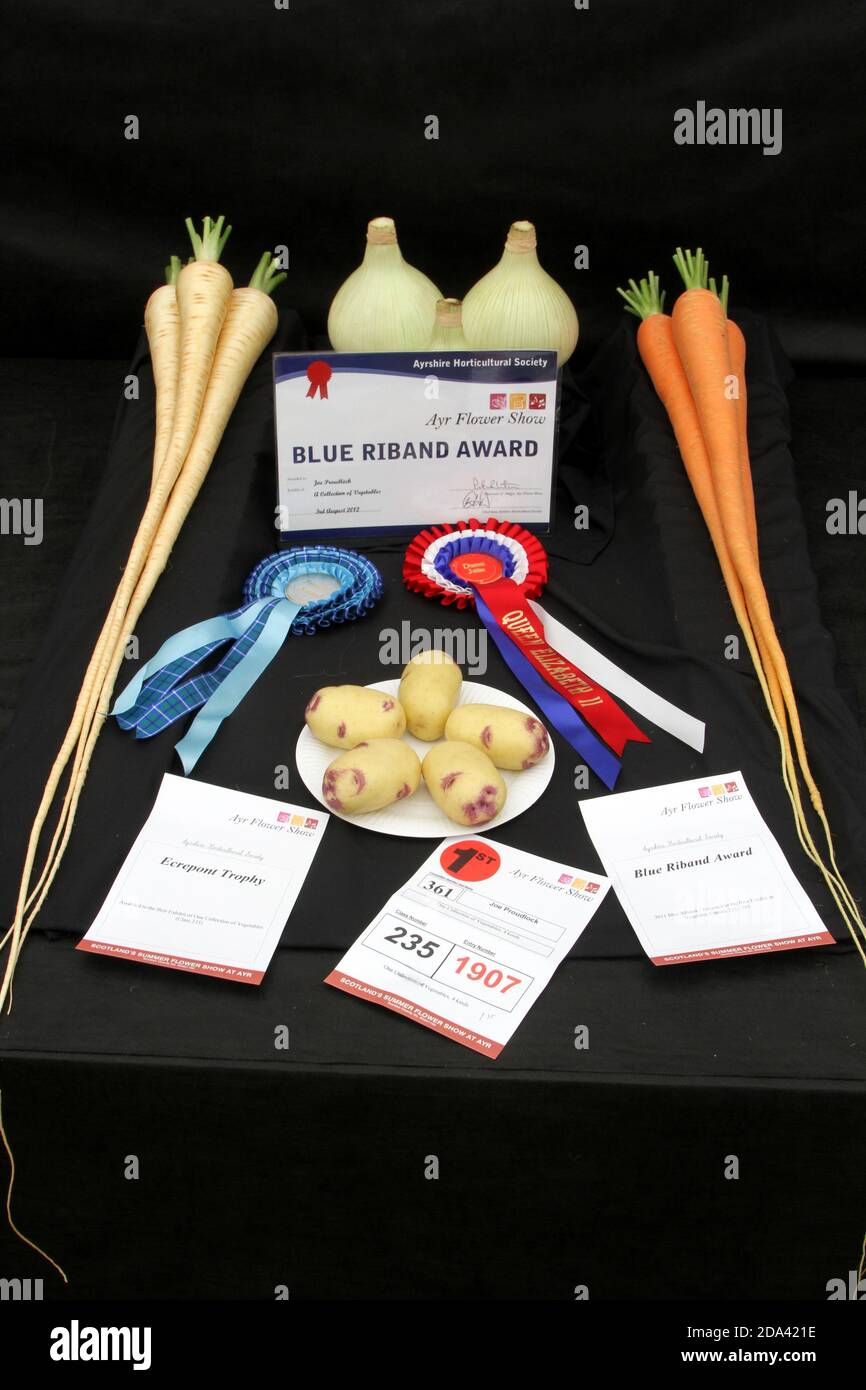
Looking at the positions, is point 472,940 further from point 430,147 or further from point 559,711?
point 430,147

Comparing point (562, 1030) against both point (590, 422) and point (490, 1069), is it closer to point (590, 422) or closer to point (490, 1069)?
point (490, 1069)

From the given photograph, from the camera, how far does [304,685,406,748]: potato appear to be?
4.37 ft

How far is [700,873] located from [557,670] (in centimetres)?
34

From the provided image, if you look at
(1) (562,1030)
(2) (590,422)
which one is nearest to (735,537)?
(2) (590,422)

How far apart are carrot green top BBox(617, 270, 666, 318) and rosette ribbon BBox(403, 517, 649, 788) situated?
1.65ft

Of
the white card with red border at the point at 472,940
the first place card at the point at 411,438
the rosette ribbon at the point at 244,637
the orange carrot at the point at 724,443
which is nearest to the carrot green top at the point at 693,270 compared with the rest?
the orange carrot at the point at 724,443

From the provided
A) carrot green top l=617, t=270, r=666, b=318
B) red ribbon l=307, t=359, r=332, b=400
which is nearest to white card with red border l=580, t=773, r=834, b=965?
red ribbon l=307, t=359, r=332, b=400

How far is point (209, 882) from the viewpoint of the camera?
4.02ft

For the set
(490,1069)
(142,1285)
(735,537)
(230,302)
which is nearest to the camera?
(490,1069)

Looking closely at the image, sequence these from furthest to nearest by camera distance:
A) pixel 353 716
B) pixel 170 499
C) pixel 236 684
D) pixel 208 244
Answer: pixel 208 244 → pixel 170 499 → pixel 236 684 → pixel 353 716

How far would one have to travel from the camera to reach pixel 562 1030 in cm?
112

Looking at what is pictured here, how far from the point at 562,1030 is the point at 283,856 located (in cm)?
32

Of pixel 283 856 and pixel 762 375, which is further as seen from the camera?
pixel 762 375
